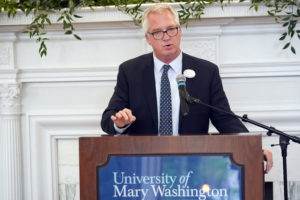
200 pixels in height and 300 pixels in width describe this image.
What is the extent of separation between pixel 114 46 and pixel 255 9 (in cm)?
96

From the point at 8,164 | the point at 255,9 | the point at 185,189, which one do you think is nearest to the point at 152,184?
the point at 185,189

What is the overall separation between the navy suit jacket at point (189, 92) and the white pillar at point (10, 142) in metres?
0.96

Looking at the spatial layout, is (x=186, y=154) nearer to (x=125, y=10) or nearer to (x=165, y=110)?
(x=165, y=110)

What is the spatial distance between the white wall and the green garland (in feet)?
0.22

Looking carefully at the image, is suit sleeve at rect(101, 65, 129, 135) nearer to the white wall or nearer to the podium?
the white wall

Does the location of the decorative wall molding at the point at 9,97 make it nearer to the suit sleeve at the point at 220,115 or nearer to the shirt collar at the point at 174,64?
the shirt collar at the point at 174,64

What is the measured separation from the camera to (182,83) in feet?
5.01

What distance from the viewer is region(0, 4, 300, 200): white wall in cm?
277

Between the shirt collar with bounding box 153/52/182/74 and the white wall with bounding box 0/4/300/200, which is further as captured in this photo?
the white wall with bounding box 0/4/300/200

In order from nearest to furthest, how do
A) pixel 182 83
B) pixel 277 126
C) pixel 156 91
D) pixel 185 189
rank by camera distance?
pixel 185 189
pixel 182 83
pixel 156 91
pixel 277 126

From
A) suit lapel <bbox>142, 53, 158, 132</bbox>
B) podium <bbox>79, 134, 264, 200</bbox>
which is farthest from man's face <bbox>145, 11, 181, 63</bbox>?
podium <bbox>79, 134, 264, 200</bbox>

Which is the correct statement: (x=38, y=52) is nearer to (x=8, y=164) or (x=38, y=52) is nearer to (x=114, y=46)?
(x=114, y=46)

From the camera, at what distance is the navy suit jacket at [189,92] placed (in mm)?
2146

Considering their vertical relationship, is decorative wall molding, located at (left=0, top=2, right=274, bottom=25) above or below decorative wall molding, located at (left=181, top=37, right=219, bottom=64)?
above
